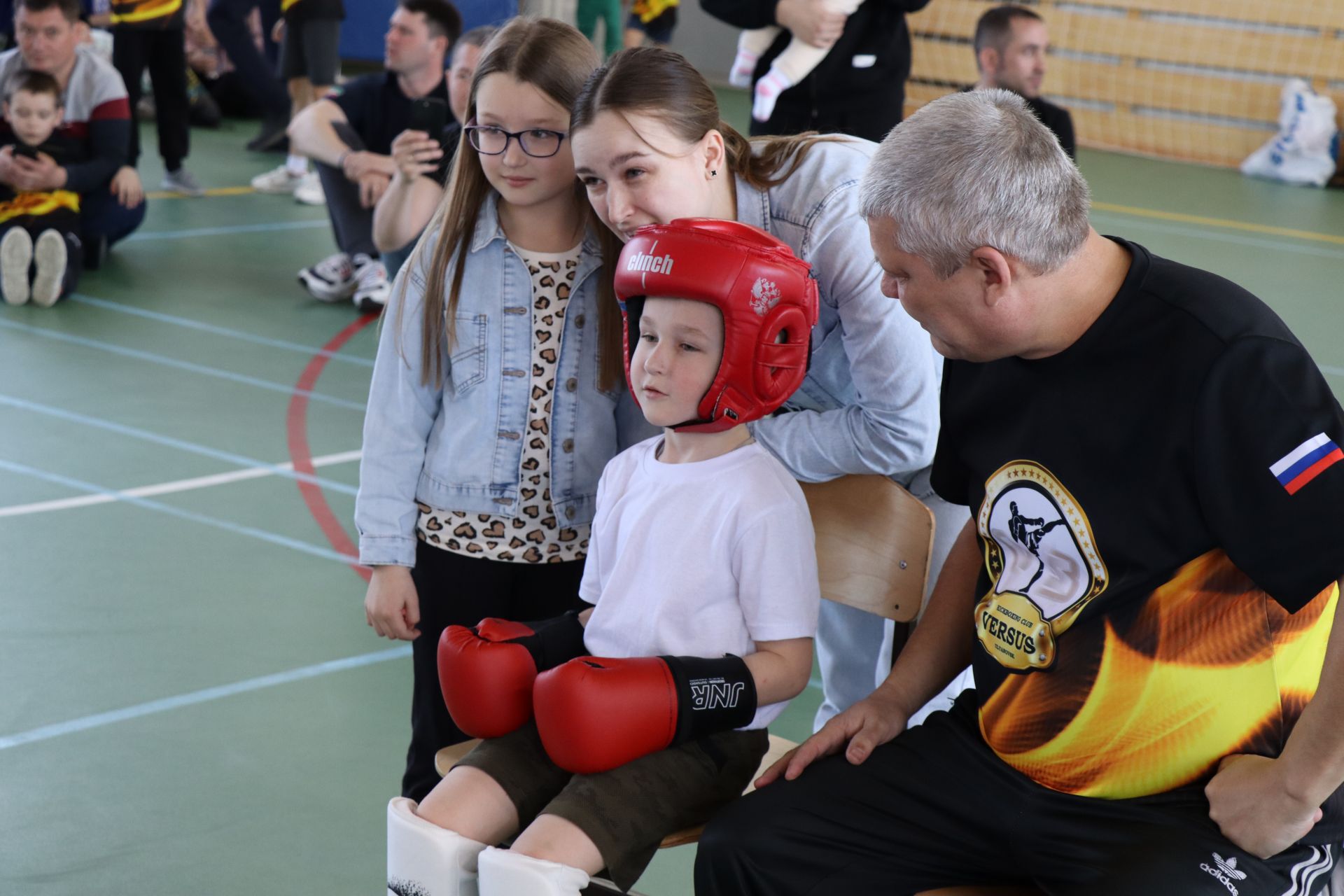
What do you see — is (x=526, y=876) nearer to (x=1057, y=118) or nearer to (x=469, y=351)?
(x=469, y=351)

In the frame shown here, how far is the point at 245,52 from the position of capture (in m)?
11.2

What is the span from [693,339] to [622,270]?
0.51 ft

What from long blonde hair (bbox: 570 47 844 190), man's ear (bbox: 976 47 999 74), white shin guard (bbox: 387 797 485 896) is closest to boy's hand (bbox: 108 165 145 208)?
man's ear (bbox: 976 47 999 74)

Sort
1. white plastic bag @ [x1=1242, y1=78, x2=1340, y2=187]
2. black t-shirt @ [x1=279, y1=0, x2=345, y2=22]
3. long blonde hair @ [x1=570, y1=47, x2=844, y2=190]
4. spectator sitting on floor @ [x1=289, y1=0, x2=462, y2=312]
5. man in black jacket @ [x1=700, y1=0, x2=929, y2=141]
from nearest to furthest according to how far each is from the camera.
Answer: long blonde hair @ [x1=570, y1=47, x2=844, y2=190] → man in black jacket @ [x1=700, y1=0, x2=929, y2=141] → spectator sitting on floor @ [x1=289, y1=0, x2=462, y2=312] → black t-shirt @ [x1=279, y1=0, x2=345, y2=22] → white plastic bag @ [x1=1242, y1=78, x2=1340, y2=187]

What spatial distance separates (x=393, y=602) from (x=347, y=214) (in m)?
5.10

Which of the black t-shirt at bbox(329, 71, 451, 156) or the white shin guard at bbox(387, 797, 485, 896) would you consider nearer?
the white shin guard at bbox(387, 797, 485, 896)

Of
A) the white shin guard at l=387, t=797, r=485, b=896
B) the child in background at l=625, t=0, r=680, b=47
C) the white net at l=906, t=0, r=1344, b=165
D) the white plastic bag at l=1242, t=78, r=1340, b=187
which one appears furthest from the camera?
the white net at l=906, t=0, r=1344, b=165

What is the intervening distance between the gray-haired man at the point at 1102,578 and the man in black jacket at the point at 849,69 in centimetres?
416

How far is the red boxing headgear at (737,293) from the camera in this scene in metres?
2.03

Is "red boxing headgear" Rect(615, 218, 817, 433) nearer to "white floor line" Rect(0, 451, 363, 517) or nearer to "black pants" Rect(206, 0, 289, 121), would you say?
"white floor line" Rect(0, 451, 363, 517)

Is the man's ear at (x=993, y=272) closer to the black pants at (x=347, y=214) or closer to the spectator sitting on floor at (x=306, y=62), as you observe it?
the black pants at (x=347, y=214)

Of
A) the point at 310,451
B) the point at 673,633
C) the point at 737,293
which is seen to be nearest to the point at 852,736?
the point at 673,633

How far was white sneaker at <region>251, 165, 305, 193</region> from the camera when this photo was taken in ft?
32.7

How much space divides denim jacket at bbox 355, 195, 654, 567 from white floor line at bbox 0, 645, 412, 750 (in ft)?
3.84
